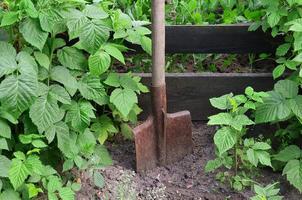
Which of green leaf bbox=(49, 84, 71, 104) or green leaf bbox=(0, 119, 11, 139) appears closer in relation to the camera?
green leaf bbox=(0, 119, 11, 139)

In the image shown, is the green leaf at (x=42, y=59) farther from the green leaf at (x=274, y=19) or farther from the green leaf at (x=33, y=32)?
the green leaf at (x=274, y=19)

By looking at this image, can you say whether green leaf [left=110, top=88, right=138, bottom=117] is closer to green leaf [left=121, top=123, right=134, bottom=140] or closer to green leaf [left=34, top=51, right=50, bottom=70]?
green leaf [left=121, top=123, right=134, bottom=140]

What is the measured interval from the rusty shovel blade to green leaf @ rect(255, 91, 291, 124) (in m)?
0.49

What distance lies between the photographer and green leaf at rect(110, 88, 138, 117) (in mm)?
3066

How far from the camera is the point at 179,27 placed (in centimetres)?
343

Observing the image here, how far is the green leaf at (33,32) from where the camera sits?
2719mm

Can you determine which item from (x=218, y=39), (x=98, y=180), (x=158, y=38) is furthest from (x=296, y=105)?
(x=98, y=180)

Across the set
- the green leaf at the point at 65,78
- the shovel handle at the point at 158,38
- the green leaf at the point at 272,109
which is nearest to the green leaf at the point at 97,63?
the green leaf at the point at 65,78

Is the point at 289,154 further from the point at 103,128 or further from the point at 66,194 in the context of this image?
the point at 66,194

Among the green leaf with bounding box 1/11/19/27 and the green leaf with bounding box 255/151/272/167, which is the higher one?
the green leaf with bounding box 1/11/19/27

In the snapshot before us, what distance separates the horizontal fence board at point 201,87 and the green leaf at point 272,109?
456 millimetres

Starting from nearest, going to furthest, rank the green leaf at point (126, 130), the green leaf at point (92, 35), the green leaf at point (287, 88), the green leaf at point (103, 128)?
the green leaf at point (92, 35), the green leaf at point (287, 88), the green leaf at point (103, 128), the green leaf at point (126, 130)

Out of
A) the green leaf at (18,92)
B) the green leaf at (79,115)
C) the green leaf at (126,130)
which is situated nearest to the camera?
the green leaf at (18,92)

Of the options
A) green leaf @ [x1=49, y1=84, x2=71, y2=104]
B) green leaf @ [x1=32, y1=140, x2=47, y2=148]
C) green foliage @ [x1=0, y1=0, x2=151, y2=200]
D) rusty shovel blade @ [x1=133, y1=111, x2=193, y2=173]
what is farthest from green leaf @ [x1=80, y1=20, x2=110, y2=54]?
rusty shovel blade @ [x1=133, y1=111, x2=193, y2=173]
